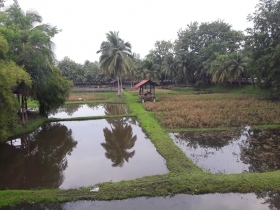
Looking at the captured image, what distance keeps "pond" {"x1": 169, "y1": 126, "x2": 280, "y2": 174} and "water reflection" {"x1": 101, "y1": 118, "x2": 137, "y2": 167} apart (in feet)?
8.05

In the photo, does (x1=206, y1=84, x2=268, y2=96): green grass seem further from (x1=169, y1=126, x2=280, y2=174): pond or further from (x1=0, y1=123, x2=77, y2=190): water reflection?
(x1=0, y1=123, x2=77, y2=190): water reflection

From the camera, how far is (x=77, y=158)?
939 cm

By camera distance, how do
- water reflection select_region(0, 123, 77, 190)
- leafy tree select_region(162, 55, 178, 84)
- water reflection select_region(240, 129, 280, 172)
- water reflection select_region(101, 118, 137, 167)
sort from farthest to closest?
leafy tree select_region(162, 55, 178, 84) → water reflection select_region(101, 118, 137, 167) → water reflection select_region(240, 129, 280, 172) → water reflection select_region(0, 123, 77, 190)

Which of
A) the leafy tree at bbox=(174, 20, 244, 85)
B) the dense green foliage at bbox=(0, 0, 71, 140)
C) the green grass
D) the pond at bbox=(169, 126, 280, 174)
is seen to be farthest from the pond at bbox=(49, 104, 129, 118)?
the leafy tree at bbox=(174, 20, 244, 85)

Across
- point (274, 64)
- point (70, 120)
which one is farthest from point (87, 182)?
point (274, 64)

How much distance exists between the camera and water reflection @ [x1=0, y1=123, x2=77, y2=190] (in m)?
7.38

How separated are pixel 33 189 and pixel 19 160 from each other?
326 cm

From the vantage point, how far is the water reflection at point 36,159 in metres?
Answer: 7.38

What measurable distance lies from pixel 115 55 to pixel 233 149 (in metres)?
21.3

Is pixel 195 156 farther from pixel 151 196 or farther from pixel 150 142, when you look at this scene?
pixel 151 196

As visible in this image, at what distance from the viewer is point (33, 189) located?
22.2 ft

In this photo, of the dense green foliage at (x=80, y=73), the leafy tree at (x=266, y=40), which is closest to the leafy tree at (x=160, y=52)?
the dense green foliage at (x=80, y=73)

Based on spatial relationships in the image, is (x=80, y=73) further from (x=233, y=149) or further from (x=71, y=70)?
(x=233, y=149)

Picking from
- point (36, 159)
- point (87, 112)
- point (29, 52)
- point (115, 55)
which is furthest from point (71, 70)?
point (36, 159)
